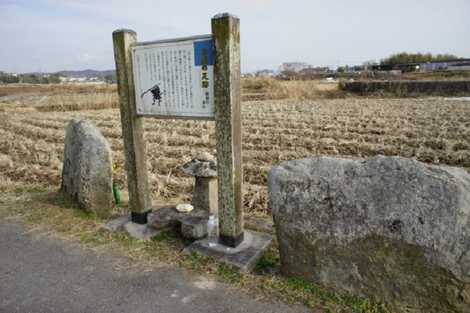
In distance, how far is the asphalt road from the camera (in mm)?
2576

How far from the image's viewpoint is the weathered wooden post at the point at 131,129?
3549 mm

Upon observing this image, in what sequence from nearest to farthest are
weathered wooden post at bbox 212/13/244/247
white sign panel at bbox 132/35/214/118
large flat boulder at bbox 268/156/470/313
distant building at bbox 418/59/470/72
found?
large flat boulder at bbox 268/156/470/313
weathered wooden post at bbox 212/13/244/247
white sign panel at bbox 132/35/214/118
distant building at bbox 418/59/470/72

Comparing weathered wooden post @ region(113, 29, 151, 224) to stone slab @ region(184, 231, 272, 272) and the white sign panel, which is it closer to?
the white sign panel

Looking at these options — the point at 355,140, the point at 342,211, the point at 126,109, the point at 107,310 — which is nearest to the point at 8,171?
the point at 126,109

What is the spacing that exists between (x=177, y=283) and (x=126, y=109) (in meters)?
2.01

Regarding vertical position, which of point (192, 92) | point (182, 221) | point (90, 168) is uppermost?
point (192, 92)

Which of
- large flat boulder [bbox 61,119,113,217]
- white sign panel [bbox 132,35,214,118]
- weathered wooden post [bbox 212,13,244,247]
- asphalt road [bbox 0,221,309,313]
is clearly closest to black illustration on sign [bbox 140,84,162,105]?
white sign panel [bbox 132,35,214,118]

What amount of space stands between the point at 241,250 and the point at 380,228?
143cm

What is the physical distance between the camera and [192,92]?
10.5 ft

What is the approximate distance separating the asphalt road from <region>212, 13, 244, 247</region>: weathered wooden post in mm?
645

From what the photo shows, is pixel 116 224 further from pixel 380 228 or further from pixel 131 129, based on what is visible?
pixel 380 228

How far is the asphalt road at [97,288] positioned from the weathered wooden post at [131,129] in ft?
2.45

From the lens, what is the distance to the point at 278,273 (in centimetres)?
298

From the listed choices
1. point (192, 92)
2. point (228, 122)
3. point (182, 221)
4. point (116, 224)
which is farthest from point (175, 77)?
point (116, 224)
